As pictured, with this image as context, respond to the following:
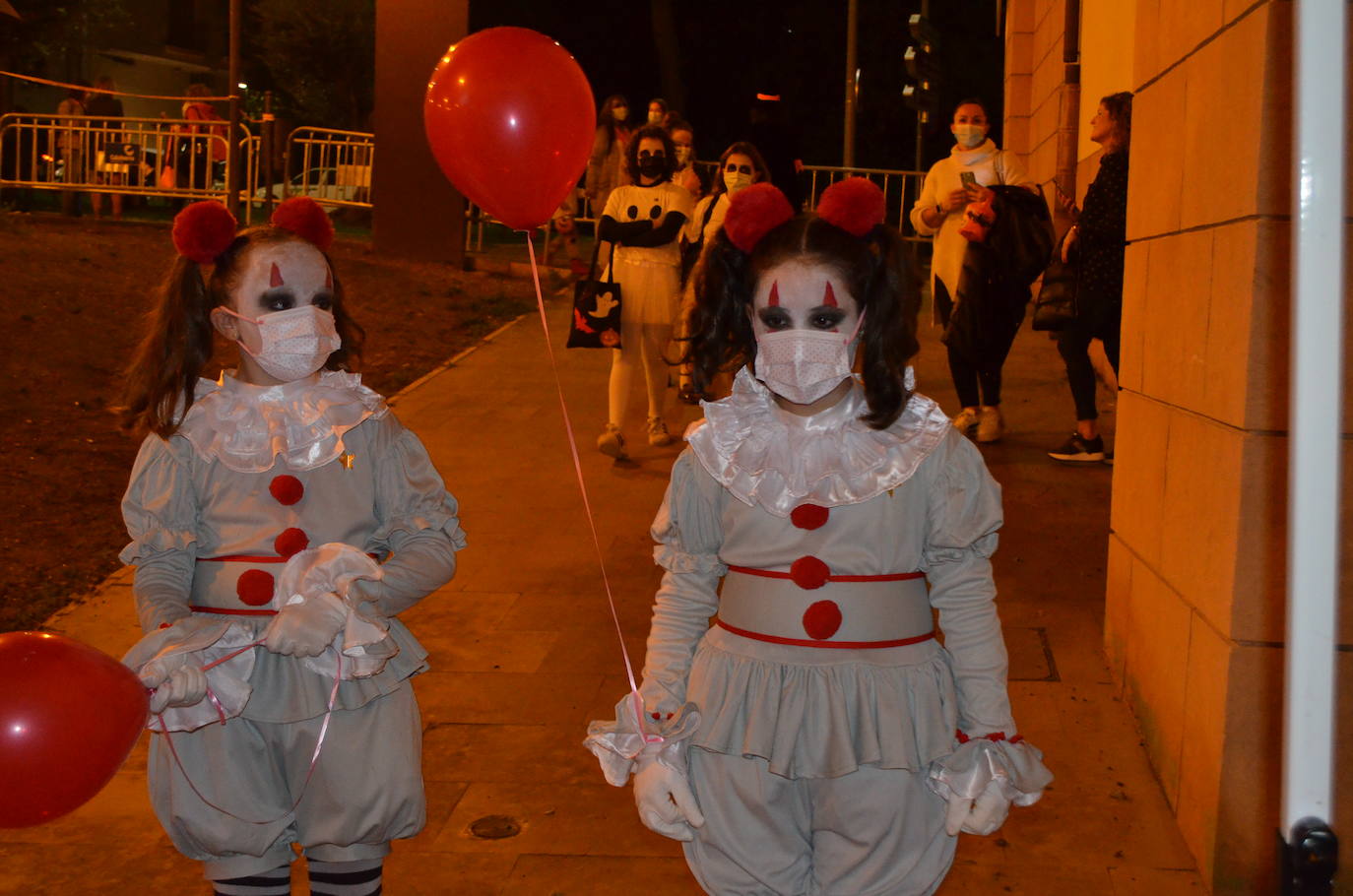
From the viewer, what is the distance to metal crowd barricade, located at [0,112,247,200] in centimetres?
1614

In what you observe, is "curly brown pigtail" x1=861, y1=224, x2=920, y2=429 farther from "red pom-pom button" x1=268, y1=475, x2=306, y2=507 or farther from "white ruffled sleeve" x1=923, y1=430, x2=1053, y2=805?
"red pom-pom button" x1=268, y1=475, x2=306, y2=507

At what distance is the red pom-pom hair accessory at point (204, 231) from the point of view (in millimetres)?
3236

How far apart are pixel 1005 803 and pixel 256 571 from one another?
5.04 feet

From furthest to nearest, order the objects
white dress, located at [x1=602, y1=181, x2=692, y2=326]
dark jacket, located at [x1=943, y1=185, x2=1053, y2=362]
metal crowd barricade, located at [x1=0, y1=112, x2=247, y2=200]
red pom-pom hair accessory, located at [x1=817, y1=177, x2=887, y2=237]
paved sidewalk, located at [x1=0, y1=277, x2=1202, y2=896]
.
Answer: metal crowd barricade, located at [x1=0, y1=112, x2=247, y2=200] < white dress, located at [x1=602, y1=181, x2=692, y2=326] < dark jacket, located at [x1=943, y1=185, x2=1053, y2=362] < paved sidewalk, located at [x1=0, y1=277, x2=1202, y2=896] < red pom-pom hair accessory, located at [x1=817, y1=177, x2=887, y2=237]

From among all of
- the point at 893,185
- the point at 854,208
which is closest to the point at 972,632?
the point at 854,208

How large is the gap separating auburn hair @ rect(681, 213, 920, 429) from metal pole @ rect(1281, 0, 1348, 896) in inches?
51.4

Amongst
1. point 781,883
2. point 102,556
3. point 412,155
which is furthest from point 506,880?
point 412,155

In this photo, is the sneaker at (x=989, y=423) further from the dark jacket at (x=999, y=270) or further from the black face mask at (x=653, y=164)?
the black face mask at (x=653, y=164)

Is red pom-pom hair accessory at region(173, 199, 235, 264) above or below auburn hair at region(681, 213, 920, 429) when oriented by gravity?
above

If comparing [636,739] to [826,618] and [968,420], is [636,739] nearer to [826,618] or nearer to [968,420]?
[826,618]

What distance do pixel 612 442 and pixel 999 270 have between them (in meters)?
2.42

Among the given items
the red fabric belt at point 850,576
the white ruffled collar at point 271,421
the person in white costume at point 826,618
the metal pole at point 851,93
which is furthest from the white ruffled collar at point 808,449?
the metal pole at point 851,93

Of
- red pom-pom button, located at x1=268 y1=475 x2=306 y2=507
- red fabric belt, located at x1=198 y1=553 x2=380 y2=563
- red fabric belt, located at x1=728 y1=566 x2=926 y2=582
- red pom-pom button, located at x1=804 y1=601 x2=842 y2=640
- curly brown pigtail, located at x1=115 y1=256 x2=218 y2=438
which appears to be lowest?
red pom-pom button, located at x1=804 y1=601 x2=842 y2=640

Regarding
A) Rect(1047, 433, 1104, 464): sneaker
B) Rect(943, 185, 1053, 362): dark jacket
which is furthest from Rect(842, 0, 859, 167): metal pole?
Rect(1047, 433, 1104, 464): sneaker
